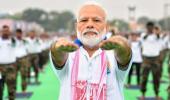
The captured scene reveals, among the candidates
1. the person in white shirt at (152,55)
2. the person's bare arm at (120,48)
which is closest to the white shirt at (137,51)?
the person in white shirt at (152,55)

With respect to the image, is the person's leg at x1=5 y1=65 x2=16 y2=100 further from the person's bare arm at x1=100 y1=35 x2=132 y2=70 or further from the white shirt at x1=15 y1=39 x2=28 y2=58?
the person's bare arm at x1=100 y1=35 x2=132 y2=70

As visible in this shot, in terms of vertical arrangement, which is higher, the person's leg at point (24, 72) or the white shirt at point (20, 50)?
the white shirt at point (20, 50)

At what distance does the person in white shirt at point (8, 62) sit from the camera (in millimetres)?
10023

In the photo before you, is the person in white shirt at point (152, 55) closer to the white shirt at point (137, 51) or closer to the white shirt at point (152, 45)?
the white shirt at point (152, 45)

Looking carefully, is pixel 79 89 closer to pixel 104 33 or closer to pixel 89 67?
pixel 89 67

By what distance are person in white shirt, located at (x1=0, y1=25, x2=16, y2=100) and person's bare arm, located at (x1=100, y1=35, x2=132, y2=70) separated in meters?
6.91

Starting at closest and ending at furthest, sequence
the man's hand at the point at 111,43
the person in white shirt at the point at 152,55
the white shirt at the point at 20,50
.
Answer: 1. the man's hand at the point at 111,43
2. the person in white shirt at the point at 152,55
3. the white shirt at the point at 20,50

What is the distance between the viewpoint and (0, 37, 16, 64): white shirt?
1016 centimetres

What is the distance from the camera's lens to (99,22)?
3273 mm

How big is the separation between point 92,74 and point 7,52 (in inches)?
286

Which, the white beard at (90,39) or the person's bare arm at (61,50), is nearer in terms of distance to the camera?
the person's bare arm at (61,50)

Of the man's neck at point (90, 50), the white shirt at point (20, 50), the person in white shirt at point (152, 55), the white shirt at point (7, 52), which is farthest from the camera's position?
the white shirt at point (20, 50)

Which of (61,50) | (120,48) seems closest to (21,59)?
(61,50)

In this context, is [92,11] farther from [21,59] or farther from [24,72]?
[21,59]
